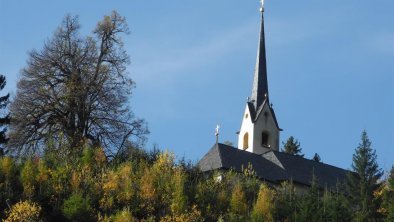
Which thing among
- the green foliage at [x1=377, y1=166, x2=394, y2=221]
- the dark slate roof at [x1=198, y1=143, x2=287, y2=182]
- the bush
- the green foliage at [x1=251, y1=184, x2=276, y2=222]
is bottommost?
the bush

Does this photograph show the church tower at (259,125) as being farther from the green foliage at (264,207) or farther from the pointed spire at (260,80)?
the green foliage at (264,207)

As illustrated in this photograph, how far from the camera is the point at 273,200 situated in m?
39.4

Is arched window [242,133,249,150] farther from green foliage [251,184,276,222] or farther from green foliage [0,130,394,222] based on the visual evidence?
green foliage [251,184,276,222]

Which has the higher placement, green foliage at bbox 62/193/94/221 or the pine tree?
the pine tree

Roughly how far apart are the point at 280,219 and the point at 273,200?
7.71 feet

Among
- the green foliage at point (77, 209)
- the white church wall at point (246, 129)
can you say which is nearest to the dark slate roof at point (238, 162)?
the white church wall at point (246, 129)

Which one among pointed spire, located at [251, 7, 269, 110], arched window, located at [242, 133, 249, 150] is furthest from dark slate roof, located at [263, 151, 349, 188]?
pointed spire, located at [251, 7, 269, 110]

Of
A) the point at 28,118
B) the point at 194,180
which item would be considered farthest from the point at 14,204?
the point at 28,118

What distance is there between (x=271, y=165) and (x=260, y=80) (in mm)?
11894

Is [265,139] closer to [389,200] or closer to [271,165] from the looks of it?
[271,165]

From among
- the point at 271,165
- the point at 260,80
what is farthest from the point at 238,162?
the point at 260,80

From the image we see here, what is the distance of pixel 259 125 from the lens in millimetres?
66375

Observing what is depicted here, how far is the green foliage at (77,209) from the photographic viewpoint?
32375mm

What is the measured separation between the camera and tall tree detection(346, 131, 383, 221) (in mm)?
41594
